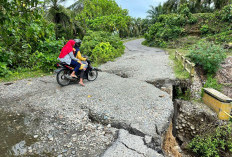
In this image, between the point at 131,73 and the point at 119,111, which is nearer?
the point at 119,111

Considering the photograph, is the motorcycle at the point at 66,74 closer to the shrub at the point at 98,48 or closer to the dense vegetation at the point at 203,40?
the shrub at the point at 98,48

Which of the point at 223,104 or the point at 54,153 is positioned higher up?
the point at 54,153

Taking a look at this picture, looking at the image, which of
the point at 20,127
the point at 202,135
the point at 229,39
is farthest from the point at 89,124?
the point at 229,39

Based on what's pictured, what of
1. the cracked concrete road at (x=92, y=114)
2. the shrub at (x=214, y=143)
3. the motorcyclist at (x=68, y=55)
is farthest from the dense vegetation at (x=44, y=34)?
the shrub at (x=214, y=143)

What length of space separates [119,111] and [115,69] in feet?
15.3

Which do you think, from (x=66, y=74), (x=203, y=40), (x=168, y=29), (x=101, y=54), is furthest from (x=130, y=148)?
(x=168, y=29)

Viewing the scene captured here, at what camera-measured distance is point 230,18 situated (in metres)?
16.0

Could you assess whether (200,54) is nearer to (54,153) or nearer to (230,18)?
(54,153)

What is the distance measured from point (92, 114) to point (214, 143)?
3679 millimetres

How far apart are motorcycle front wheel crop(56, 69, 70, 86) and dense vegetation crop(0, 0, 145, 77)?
130 centimetres

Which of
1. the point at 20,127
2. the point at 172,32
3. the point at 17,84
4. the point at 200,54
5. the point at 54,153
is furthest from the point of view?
the point at 172,32

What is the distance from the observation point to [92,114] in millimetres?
3840

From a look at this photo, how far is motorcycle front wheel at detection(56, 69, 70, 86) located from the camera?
557cm

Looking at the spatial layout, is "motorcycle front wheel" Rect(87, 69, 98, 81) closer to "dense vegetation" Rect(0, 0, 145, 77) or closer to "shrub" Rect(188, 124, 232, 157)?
"dense vegetation" Rect(0, 0, 145, 77)
